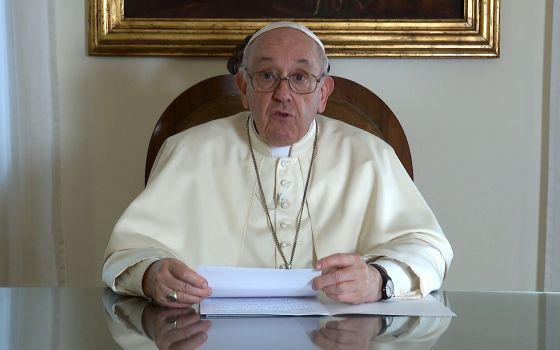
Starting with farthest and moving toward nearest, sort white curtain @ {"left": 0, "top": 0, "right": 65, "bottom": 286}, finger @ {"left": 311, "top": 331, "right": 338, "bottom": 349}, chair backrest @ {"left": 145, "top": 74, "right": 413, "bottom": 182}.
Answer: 1. white curtain @ {"left": 0, "top": 0, "right": 65, "bottom": 286}
2. chair backrest @ {"left": 145, "top": 74, "right": 413, "bottom": 182}
3. finger @ {"left": 311, "top": 331, "right": 338, "bottom": 349}

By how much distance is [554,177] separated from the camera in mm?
3904

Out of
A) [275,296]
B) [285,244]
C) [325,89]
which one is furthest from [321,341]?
[325,89]

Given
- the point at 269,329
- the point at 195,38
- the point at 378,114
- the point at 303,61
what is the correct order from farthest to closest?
the point at 195,38 → the point at 378,114 → the point at 303,61 → the point at 269,329

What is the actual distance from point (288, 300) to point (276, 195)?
0.80 meters

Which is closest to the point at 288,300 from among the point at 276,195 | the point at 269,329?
the point at 269,329

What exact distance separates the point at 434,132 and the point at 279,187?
1.22 m

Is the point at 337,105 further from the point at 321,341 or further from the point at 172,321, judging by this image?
the point at 321,341

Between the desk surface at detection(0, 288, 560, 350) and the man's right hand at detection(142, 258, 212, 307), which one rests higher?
the man's right hand at detection(142, 258, 212, 307)

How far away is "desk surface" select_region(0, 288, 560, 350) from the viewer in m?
1.76

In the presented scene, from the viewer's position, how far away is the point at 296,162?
2980 mm

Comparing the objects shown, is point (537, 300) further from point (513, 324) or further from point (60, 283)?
point (60, 283)

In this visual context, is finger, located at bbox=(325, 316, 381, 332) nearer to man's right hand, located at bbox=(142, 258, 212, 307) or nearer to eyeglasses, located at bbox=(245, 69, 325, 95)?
man's right hand, located at bbox=(142, 258, 212, 307)

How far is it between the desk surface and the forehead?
3.14ft

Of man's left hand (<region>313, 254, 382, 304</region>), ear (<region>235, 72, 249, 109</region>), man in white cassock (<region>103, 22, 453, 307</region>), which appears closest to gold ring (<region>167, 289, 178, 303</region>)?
man's left hand (<region>313, 254, 382, 304</region>)
